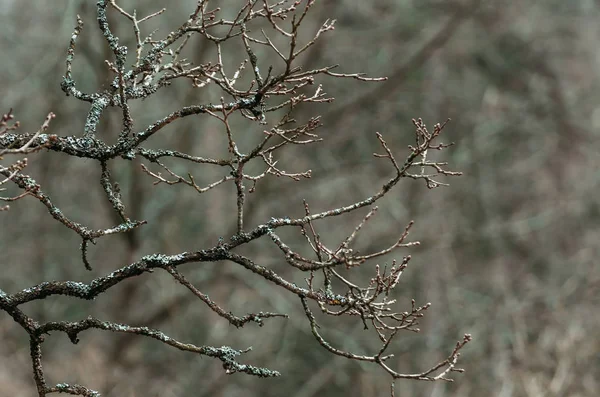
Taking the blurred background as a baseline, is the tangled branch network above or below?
below

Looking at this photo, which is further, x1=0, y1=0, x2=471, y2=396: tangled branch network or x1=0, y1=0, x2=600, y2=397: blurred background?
x1=0, y1=0, x2=600, y2=397: blurred background

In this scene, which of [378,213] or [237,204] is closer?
[237,204]

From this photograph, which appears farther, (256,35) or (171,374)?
(171,374)

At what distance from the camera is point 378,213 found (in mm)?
15688

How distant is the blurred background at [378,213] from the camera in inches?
548

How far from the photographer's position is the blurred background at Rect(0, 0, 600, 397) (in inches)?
548

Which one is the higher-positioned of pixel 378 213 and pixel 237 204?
pixel 378 213

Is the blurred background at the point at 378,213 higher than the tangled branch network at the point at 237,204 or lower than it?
higher

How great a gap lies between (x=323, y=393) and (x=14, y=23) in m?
9.45

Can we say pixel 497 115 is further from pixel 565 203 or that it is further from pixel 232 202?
pixel 232 202

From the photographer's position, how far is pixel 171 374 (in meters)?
15.8

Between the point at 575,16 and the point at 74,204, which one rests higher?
the point at 575,16

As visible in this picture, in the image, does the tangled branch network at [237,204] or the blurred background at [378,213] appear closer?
the tangled branch network at [237,204]

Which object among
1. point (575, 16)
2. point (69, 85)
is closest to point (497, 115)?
point (575, 16)
